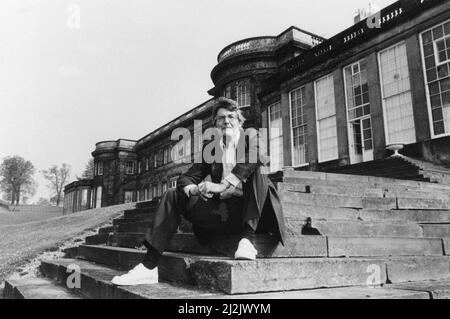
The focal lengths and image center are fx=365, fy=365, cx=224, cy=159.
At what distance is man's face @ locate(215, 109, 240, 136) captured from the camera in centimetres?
369

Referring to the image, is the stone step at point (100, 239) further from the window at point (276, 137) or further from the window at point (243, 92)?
the window at point (243, 92)

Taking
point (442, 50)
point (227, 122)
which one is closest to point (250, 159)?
point (227, 122)

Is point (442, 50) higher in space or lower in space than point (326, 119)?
higher

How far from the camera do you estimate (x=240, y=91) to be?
22.4m

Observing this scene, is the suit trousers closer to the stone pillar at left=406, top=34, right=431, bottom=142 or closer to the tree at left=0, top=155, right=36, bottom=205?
the stone pillar at left=406, top=34, right=431, bottom=142

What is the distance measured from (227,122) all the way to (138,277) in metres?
1.68

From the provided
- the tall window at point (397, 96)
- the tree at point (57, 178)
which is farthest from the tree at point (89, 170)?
the tall window at point (397, 96)

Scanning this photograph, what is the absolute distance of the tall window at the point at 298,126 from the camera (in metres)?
17.5

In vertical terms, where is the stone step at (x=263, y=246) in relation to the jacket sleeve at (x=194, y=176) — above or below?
below

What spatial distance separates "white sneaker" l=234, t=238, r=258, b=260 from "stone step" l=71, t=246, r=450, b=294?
6cm

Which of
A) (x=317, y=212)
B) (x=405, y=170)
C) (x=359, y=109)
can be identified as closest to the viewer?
(x=317, y=212)

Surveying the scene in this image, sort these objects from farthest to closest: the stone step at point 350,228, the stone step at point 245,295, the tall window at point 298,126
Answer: the tall window at point 298,126, the stone step at point 350,228, the stone step at point 245,295

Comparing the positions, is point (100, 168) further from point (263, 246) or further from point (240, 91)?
point (263, 246)

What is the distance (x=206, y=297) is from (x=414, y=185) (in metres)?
7.17
